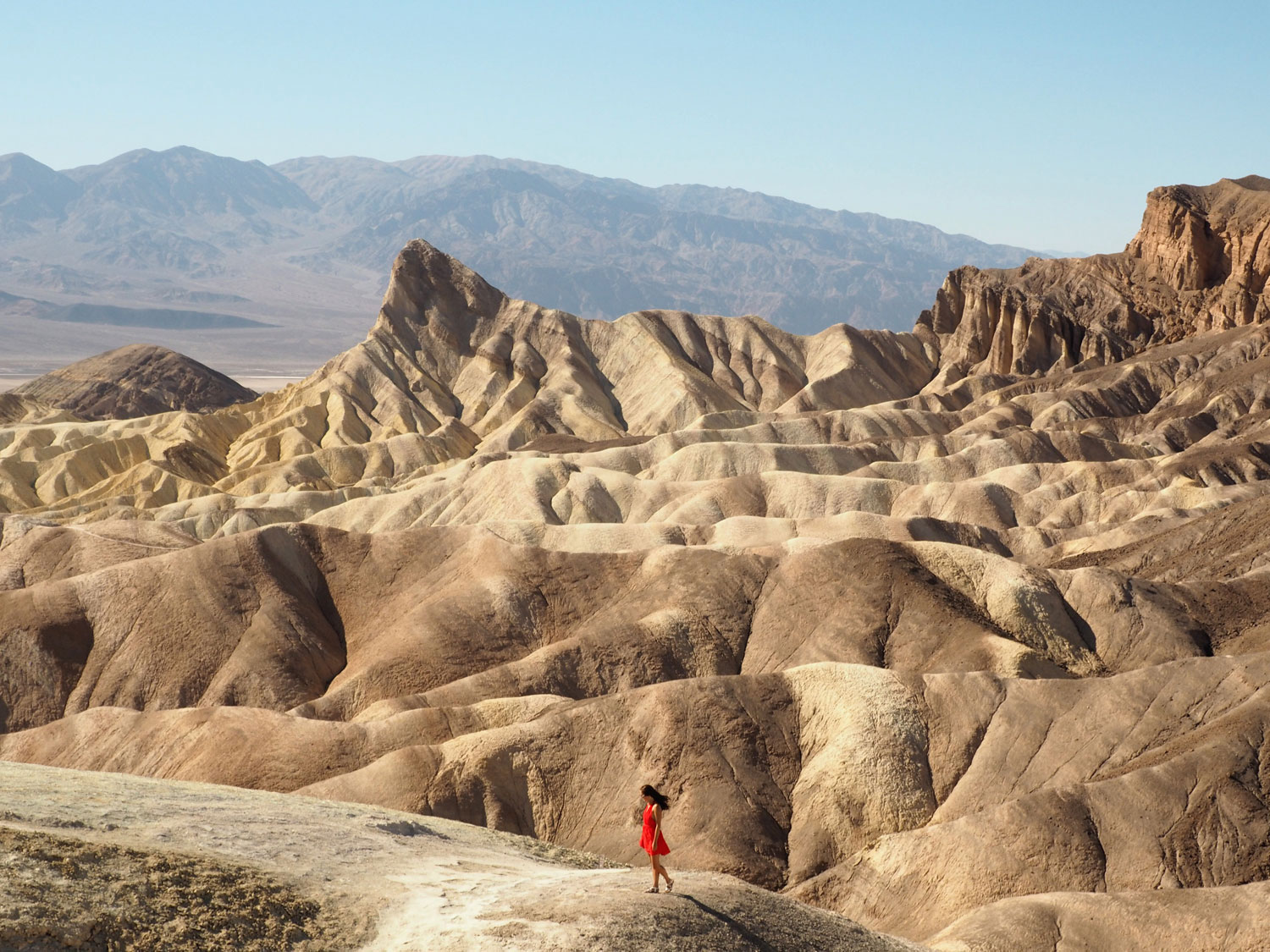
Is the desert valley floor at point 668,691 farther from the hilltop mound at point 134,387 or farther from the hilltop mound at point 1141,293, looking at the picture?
the hilltop mound at point 134,387

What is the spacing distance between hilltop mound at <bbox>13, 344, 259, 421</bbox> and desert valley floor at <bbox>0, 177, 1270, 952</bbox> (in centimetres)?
5215

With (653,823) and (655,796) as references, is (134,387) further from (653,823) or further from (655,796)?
(655,796)

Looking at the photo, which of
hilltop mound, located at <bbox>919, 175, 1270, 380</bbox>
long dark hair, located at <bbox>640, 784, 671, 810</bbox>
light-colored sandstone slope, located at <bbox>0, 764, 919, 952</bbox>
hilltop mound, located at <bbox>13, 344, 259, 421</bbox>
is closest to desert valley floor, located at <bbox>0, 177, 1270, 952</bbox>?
light-colored sandstone slope, located at <bbox>0, 764, 919, 952</bbox>

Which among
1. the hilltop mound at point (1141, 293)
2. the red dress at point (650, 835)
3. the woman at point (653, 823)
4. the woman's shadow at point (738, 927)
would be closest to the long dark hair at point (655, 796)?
the woman at point (653, 823)

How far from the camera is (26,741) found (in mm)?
50562

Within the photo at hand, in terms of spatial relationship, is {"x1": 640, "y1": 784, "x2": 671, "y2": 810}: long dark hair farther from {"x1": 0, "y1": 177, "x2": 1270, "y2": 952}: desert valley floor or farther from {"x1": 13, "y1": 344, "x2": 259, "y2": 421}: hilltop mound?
{"x1": 13, "y1": 344, "x2": 259, "y2": 421}: hilltop mound

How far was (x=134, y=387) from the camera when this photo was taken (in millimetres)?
178625

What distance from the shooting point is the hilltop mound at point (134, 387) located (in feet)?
568

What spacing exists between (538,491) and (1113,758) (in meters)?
54.6

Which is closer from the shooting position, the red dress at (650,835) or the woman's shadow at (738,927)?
the red dress at (650,835)

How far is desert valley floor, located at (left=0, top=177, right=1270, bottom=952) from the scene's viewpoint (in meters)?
26.6

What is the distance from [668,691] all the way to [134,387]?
151 m

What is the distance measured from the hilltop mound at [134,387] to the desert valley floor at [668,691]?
5215cm

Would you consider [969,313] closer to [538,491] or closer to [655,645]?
[538,491]
